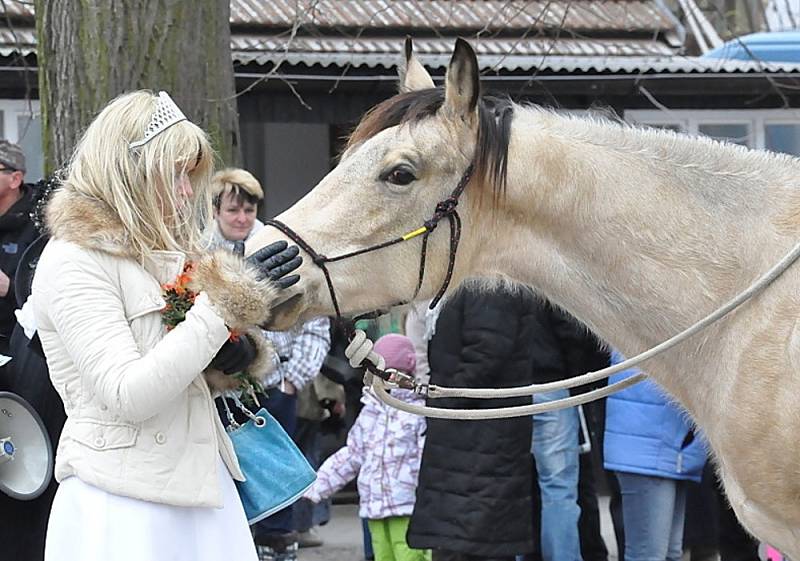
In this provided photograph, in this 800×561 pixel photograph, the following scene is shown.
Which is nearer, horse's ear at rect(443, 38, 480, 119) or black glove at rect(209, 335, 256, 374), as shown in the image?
horse's ear at rect(443, 38, 480, 119)

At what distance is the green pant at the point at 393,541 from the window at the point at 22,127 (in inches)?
173

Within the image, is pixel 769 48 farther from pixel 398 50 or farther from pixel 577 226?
pixel 577 226

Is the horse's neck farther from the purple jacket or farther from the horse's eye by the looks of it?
the purple jacket

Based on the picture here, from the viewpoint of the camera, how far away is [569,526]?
707cm

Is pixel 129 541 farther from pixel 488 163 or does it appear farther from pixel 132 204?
pixel 488 163

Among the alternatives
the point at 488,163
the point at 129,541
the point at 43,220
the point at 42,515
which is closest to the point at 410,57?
the point at 488,163

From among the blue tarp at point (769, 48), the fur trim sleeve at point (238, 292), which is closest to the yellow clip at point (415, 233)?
the fur trim sleeve at point (238, 292)

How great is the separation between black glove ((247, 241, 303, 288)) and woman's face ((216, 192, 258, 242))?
3837 millimetres

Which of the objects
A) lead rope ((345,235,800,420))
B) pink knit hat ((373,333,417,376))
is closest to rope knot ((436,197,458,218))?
lead rope ((345,235,800,420))

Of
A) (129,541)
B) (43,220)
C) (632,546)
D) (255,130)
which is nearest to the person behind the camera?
(129,541)

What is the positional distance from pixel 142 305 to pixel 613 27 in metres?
10.2

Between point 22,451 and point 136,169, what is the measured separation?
1850 millimetres

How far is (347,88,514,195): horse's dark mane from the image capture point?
378cm

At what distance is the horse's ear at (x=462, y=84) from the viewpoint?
3621 mm
